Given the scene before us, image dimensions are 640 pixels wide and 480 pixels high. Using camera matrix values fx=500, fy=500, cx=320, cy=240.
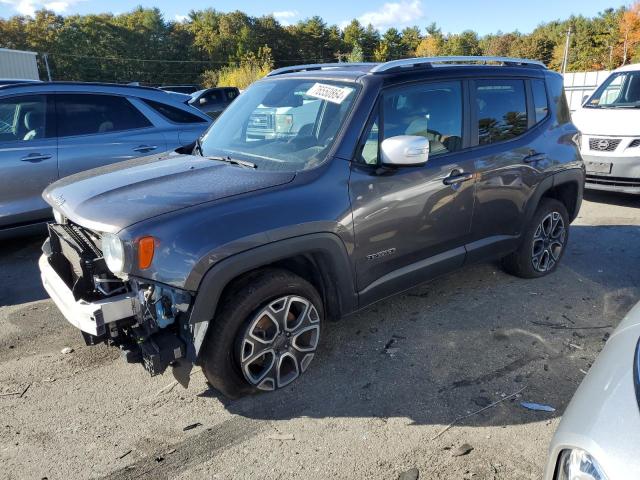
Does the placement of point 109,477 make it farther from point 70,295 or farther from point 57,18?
point 57,18

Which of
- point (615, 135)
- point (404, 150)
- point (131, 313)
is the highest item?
point (404, 150)

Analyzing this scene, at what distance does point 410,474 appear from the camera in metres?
2.38

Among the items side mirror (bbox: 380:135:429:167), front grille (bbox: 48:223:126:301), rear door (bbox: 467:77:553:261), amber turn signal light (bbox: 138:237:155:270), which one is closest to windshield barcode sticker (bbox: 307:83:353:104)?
side mirror (bbox: 380:135:429:167)

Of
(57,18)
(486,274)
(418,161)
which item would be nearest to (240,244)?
(418,161)

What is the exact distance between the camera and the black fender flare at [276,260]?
8.12ft

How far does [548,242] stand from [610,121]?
3.88 meters

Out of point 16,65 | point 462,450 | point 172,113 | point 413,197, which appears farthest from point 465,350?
point 16,65

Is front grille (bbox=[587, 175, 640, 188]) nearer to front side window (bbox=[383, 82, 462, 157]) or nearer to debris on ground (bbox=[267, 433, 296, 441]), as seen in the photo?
front side window (bbox=[383, 82, 462, 157])

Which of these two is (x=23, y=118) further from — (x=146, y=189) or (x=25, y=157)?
(x=146, y=189)

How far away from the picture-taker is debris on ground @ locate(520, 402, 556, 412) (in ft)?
9.20

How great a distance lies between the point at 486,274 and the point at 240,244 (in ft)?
9.66

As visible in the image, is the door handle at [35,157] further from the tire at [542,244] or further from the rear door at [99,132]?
the tire at [542,244]

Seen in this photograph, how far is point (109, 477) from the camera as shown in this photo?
7.84 ft

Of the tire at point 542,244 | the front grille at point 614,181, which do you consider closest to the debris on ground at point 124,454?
the tire at point 542,244
